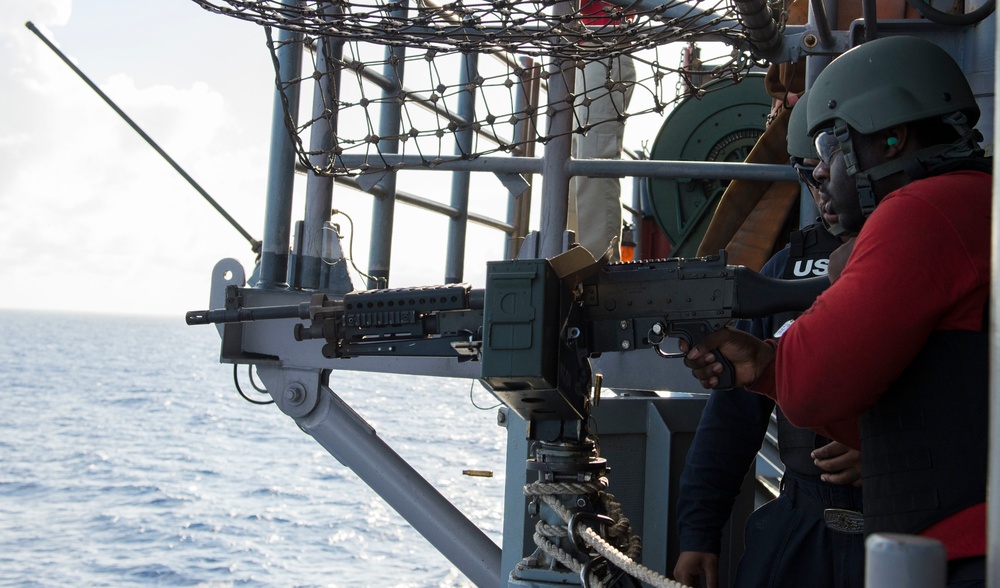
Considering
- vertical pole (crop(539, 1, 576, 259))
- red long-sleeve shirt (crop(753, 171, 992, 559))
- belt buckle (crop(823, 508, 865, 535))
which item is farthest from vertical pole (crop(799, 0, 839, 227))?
red long-sleeve shirt (crop(753, 171, 992, 559))

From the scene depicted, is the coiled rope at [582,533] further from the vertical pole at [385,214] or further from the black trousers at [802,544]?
the vertical pole at [385,214]

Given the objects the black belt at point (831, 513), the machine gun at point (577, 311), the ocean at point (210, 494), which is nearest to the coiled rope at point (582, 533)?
the machine gun at point (577, 311)

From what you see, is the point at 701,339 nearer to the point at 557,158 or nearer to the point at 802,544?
the point at 802,544

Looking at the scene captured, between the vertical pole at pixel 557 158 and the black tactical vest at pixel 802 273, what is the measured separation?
2.61 feet

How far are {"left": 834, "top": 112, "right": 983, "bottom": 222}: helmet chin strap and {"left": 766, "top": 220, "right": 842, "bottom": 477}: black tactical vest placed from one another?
610 millimetres

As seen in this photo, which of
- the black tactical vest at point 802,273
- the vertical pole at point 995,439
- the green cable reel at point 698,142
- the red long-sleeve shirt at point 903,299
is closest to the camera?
the vertical pole at point 995,439

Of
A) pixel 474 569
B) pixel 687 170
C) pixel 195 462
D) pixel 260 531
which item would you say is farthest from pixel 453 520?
pixel 195 462

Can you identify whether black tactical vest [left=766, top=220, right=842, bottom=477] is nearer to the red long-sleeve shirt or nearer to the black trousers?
the black trousers

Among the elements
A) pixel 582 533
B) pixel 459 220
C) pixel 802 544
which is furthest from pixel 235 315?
pixel 459 220

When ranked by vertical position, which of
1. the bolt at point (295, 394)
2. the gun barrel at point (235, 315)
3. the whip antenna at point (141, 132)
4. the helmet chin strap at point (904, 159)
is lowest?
the bolt at point (295, 394)

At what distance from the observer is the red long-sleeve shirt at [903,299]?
5.40ft

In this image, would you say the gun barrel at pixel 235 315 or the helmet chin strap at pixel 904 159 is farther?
the gun barrel at pixel 235 315

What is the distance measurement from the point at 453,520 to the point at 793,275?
1537 millimetres

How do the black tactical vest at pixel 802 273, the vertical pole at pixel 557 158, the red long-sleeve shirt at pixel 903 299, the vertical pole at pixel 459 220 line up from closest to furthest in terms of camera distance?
1. the red long-sleeve shirt at pixel 903 299
2. the black tactical vest at pixel 802 273
3. the vertical pole at pixel 557 158
4. the vertical pole at pixel 459 220
